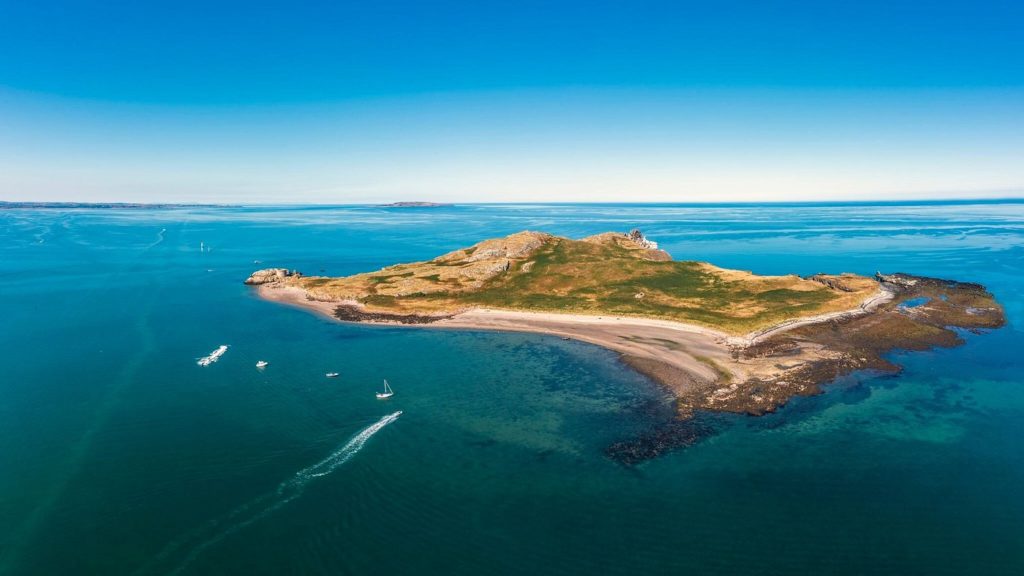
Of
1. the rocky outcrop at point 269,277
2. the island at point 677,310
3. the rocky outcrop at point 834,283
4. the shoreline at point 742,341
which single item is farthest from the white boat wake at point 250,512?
the rocky outcrop at point 834,283

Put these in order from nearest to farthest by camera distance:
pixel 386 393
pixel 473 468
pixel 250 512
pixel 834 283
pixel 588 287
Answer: pixel 250 512 < pixel 473 468 < pixel 386 393 < pixel 588 287 < pixel 834 283

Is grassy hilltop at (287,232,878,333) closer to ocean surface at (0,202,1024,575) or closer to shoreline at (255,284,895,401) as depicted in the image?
shoreline at (255,284,895,401)

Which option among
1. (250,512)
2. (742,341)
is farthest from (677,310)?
(250,512)

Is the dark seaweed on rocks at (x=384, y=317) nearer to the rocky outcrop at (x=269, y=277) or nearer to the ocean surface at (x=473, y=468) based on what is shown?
the ocean surface at (x=473, y=468)

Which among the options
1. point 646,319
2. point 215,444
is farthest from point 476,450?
point 646,319

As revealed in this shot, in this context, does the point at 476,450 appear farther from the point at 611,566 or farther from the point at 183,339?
the point at 183,339

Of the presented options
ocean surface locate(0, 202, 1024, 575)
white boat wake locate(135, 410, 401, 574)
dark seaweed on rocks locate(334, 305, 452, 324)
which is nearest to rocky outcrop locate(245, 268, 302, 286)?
dark seaweed on rocks locate(334, 305, 452, 324)

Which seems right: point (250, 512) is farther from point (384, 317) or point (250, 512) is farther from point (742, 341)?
point (742, 341)
